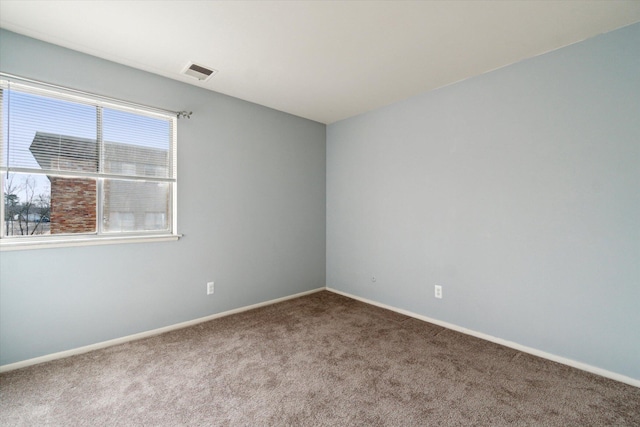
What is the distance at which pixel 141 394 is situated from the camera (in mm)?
1767

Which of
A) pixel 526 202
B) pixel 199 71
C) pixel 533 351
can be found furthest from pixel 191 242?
pixel 533 351

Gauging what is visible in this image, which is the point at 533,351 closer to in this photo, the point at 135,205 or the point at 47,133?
the point at 135,205

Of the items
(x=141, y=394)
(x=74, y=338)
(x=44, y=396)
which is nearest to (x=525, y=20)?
(x=141, y=394)

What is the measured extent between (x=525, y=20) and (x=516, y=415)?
2518 mm

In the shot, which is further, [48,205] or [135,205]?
[135,205]

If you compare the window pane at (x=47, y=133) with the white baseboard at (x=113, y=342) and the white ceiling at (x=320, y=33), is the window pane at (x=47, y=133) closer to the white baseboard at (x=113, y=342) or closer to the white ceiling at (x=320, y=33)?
the white ceiling at (x=320, y=33)

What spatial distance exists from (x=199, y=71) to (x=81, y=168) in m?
1.32

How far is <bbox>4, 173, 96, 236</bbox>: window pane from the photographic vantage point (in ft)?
6.81

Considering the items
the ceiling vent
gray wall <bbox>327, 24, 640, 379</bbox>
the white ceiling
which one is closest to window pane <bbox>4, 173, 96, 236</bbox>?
the white ceiling

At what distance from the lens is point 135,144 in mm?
2580

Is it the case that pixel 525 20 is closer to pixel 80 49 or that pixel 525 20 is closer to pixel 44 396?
pixel 80 49

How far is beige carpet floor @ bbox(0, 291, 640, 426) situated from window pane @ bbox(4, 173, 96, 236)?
105 cm

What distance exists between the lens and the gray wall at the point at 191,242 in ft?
6.89

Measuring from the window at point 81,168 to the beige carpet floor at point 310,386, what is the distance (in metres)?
1.06
